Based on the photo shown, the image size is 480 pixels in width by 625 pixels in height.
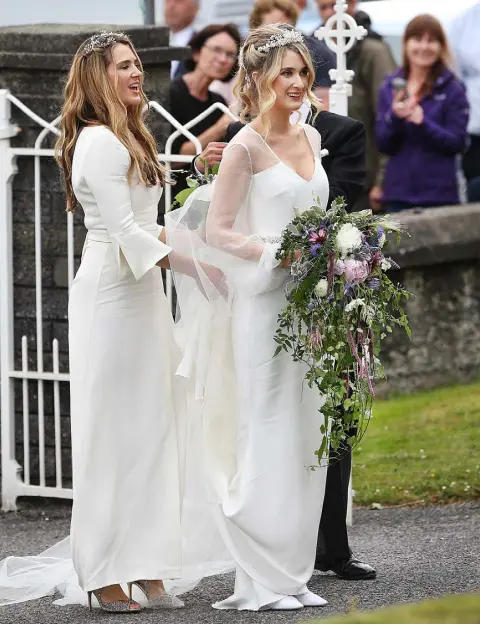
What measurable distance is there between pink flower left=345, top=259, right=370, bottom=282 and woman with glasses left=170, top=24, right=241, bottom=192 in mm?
2663

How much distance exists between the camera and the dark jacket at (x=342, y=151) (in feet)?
19.8

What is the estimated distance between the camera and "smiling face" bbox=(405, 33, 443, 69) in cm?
920

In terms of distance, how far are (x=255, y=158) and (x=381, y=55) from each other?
4.82 m

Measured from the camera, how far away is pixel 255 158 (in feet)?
17.3

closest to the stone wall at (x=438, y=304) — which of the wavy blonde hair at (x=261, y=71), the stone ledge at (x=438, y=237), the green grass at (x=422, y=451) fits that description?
the stone ledge at (x=438, y=237)

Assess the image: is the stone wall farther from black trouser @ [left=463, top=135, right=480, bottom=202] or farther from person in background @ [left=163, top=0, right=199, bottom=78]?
person in background @ [left=163, top=0, right=199, bottom=78]

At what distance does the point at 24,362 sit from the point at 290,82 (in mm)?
2709

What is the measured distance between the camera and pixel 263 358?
5.29 m

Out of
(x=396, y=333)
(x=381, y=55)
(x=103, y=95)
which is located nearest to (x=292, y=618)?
(x=103, y=95)

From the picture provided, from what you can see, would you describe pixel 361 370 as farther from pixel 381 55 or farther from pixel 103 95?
pixel 381 55

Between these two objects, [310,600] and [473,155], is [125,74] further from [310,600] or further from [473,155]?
[473,155]

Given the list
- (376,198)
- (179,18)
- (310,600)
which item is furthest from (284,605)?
(179,18)

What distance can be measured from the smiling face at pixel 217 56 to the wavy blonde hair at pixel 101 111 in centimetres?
306

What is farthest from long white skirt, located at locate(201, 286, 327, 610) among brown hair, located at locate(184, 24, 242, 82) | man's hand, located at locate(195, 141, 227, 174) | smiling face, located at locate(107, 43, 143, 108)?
brown hair, located at locate(184, 24, 242, 82)
